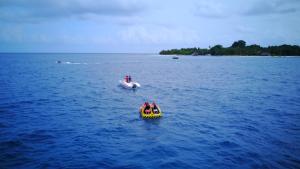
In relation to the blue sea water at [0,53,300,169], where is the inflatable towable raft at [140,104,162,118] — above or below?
above

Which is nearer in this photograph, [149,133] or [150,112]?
[149,133]

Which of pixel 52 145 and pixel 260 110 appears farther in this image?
pixel 260 110

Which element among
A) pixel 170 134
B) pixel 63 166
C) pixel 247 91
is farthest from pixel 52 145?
pixel 247 91

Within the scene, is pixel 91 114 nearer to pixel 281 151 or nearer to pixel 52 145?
pixel 52 145

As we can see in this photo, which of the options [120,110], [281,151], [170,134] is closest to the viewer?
[281,151]

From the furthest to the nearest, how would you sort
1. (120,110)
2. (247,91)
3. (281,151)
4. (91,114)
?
(247,91) → (120,110) → (91,114) → (281,151)

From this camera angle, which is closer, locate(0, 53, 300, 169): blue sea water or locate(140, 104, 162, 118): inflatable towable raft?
locate(0, 53, 300, 169): blue sea water

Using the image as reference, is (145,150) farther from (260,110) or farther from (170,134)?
(260,110)

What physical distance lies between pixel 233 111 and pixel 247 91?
17022mm

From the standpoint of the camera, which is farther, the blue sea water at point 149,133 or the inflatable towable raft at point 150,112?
the inflatable towable raft at point 150,112

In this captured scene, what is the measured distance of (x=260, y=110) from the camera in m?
31.4

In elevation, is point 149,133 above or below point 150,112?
below

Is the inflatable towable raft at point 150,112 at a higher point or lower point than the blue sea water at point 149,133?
higher

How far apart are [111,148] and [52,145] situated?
4352 mm
